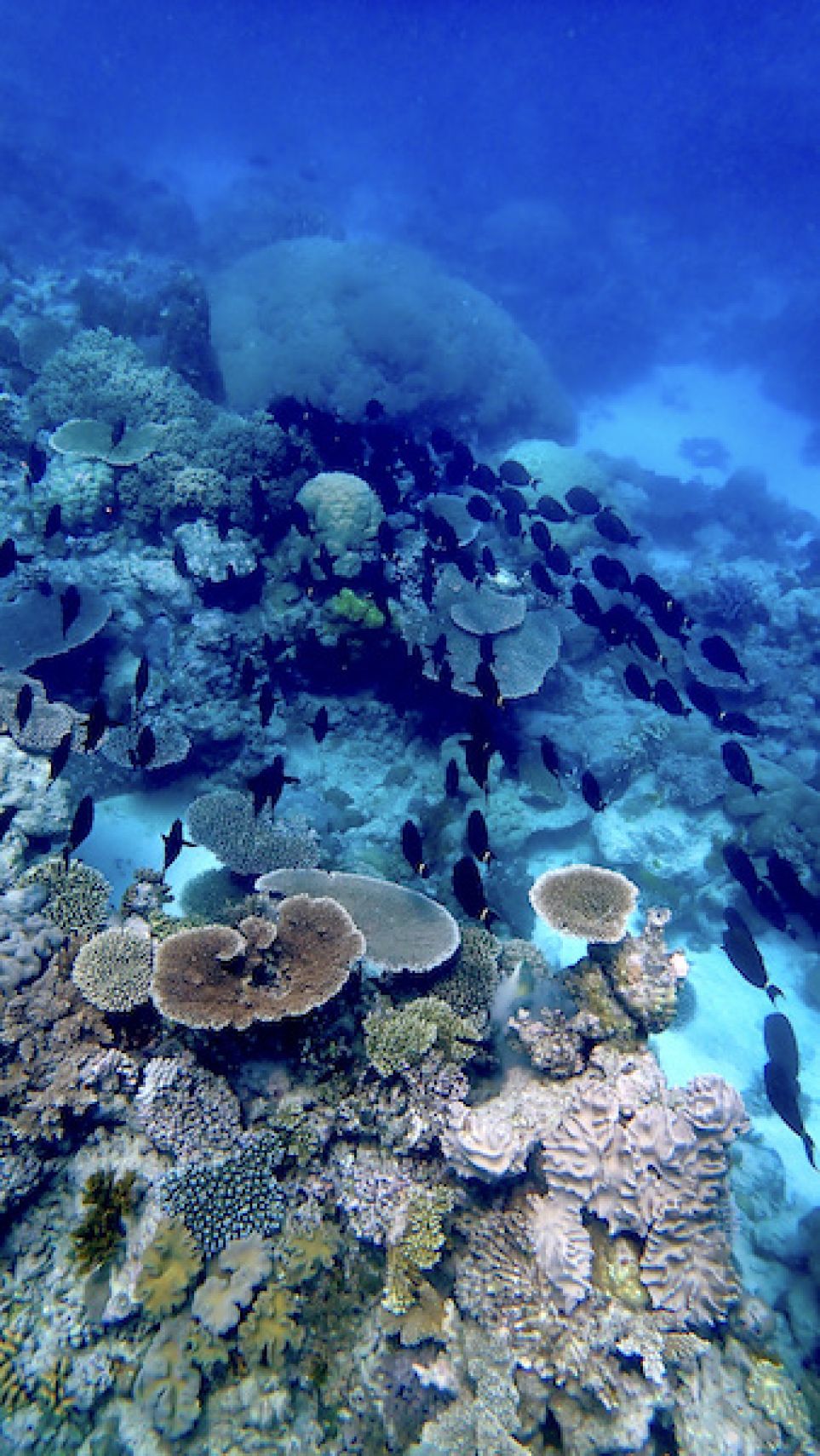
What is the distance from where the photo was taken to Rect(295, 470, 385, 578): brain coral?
8562 millimetres

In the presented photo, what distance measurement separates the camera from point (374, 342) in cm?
1694

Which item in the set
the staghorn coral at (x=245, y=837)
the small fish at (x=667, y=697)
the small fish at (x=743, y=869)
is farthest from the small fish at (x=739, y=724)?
the staghorn coral at (x=245, y=837)

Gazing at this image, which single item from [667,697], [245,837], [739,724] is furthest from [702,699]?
[245,837]

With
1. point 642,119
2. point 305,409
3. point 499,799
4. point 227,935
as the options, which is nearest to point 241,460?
point 305,409

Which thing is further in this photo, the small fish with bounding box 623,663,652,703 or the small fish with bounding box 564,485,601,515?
the small fish with bounding box 564,485,601,515

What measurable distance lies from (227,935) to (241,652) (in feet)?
16.0

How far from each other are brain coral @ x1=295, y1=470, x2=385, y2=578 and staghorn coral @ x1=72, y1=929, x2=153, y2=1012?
17.9 ft

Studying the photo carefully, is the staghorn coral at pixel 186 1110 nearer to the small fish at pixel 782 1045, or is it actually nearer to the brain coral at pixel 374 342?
the small fish at pixel 782 1045

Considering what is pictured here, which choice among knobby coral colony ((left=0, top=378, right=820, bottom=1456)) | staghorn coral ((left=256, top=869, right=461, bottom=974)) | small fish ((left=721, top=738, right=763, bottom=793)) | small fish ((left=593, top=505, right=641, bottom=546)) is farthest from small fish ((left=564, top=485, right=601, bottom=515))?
staghorn coral ((left=256, top=869, right=461, bottom=974))

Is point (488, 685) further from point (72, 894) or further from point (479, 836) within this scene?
point (72, 894)

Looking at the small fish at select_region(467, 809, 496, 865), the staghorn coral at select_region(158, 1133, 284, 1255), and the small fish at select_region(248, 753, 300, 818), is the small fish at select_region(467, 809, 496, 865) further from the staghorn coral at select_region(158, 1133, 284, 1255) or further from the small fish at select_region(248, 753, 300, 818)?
the staghorn coral at select_region(158, 1133, 284, 1255)

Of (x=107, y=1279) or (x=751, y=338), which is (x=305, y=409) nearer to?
(x=107, y=1279)

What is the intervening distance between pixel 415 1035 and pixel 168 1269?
170 centimetres

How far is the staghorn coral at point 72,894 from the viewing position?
4816 mm
